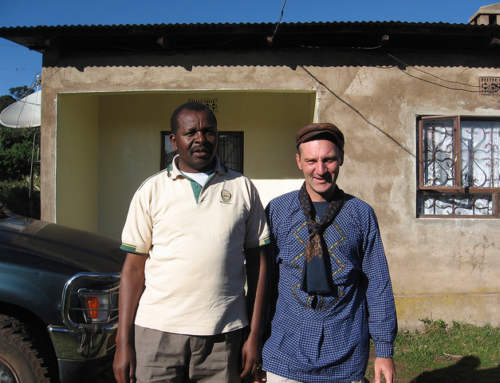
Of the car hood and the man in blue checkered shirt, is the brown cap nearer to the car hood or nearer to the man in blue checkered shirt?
the man in blue checkered shirt

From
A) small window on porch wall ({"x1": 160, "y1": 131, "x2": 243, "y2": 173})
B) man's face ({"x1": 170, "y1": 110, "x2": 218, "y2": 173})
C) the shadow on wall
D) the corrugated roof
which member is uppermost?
the corrugated roof

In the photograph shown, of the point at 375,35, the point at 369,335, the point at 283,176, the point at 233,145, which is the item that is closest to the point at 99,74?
the point at 233,145

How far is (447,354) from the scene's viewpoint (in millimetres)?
4340

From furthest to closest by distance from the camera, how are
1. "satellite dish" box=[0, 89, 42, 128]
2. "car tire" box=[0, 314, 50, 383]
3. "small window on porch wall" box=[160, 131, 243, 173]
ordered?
"satellite dish" box=[0, 89, 42, 128] → "small window on porch wall" box=[160, 131, 243, 173] → "car tire" box=[0, 314, 50, 383]

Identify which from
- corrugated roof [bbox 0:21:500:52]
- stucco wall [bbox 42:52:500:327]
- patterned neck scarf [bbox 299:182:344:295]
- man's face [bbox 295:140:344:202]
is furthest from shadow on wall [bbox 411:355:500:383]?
corrugated roof [bbox 0:21:500:52]

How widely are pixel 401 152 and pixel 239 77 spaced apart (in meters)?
2.23

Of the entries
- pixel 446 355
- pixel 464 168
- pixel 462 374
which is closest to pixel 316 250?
pixel 462 374

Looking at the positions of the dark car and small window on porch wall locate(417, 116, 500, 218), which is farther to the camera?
small window on porch wall locate(417, 116, 500, 218)

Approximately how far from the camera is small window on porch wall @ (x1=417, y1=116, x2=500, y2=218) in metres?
5.20

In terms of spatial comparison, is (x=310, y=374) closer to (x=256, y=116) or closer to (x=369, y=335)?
(x=369, y=335)

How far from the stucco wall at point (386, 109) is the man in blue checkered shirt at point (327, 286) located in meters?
3.26

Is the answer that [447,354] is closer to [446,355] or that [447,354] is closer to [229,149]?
[446,355]

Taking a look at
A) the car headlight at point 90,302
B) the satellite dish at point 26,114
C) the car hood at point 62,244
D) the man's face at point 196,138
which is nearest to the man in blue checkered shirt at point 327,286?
the man's face at point 196,138

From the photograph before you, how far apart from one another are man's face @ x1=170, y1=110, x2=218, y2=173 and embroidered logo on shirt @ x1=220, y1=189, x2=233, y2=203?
155 mm
